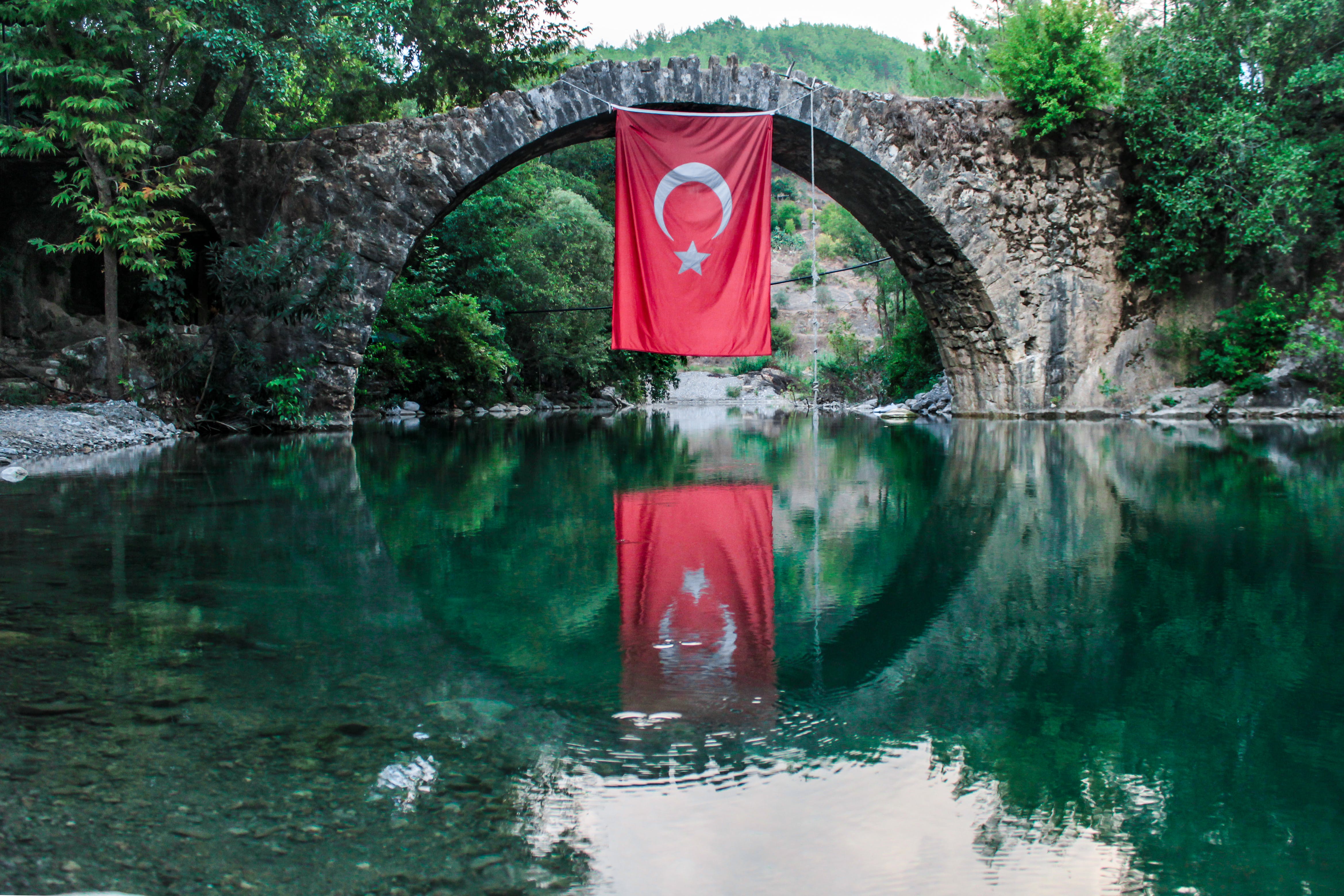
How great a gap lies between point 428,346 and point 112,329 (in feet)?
25.5

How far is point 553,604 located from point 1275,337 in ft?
45.6

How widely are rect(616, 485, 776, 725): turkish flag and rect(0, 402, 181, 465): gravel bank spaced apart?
18.3 feet

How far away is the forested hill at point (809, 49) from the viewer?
185ft

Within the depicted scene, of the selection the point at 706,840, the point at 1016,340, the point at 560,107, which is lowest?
the point at 706,840

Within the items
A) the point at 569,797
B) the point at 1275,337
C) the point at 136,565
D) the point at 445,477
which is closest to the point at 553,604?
the point at 569,797

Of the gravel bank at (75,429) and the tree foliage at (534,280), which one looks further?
the tree foliage at (534,280)

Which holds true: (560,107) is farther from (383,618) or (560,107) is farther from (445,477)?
(383,618)

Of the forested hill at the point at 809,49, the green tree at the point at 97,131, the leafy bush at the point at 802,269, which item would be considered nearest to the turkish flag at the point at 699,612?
the green tree at the point at 97,131

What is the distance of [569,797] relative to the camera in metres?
1.41

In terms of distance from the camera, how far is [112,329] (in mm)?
10500

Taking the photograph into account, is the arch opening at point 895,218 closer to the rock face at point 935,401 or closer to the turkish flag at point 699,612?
the rock face at point 935,401

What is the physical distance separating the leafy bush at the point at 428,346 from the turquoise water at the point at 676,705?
12.3 metres

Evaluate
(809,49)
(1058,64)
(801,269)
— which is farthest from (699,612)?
(809,49)

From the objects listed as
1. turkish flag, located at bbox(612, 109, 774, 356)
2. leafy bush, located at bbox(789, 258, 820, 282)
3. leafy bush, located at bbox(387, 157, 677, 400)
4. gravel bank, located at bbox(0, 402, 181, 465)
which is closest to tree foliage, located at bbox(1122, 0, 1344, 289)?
turkish flag, located at bbox(612, 109, 774, 356)
